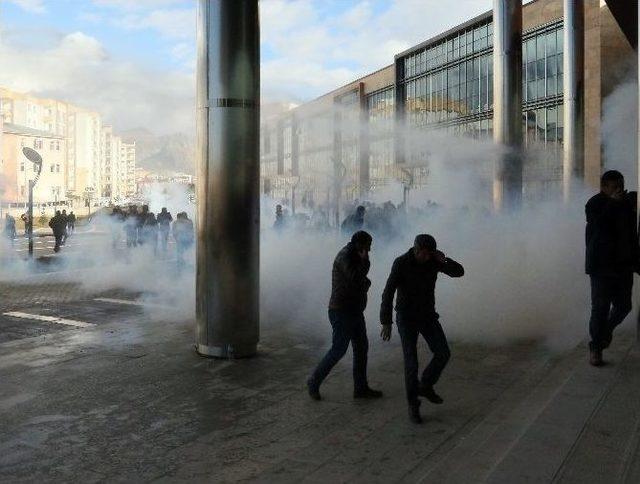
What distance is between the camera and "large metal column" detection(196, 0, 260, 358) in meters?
6.39

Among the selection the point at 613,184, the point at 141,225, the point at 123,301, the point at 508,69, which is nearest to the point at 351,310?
the point at 613,184

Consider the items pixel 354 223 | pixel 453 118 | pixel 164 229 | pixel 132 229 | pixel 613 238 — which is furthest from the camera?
pixel 453 118

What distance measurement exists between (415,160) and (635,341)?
21279 millimetres

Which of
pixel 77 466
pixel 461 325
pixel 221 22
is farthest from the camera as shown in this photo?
pixel 461 325

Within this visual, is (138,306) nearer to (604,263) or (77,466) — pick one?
(77,466)

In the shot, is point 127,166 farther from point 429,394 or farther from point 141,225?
point 429,394

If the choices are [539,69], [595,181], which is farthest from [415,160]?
[595,181]

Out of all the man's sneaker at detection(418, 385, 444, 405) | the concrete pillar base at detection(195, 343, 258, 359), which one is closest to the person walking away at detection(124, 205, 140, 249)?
the concrete pillar base at detection(195, 343, 258, 359)

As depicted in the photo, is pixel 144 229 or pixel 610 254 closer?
pixel 610 254

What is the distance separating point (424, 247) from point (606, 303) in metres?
1.61

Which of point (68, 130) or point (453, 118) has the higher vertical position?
point (68, 130)

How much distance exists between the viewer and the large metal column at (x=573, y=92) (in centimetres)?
1733

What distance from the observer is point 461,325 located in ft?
24.7

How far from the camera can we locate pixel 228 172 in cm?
646
